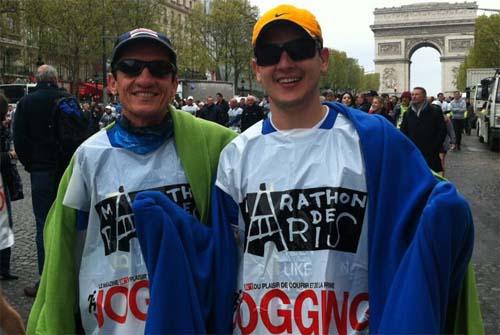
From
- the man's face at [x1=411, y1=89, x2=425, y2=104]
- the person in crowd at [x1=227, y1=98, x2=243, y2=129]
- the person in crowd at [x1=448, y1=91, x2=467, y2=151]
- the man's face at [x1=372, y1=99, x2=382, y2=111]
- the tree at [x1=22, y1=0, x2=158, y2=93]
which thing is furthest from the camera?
the tree at [x1=22, y1=0, x2=158, y2=93]

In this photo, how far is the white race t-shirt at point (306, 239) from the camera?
2.04 metres

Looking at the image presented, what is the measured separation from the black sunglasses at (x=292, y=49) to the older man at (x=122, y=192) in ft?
1.51

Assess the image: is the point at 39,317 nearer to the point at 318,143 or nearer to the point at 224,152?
the point at 224,152

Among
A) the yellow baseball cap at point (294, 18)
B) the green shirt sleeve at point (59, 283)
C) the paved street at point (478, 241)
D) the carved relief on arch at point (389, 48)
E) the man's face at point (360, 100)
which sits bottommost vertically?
the paved street at point (478, 241)

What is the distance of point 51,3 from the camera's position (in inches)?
1389

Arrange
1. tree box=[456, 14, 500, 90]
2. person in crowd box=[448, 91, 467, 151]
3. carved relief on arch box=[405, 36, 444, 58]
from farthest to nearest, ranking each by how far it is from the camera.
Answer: carved relief on arch box=[405, 36, 444, 58] → tree box=[456, 14, 500, 90] → person in crowd box=[448, 91, 467, 151]

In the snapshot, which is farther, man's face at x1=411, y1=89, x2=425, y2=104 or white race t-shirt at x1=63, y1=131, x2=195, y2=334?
man's face at x1=411, y1=89, x2=425, y2=104

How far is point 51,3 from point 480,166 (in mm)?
26867

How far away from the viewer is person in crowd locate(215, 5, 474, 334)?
1.95 metres

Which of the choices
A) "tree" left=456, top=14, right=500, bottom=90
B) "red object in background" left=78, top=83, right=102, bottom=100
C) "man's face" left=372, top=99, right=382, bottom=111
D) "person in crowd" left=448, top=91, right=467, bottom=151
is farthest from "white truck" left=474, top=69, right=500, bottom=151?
Answer: "tree" left=456, top=14, right=500, bottom=90

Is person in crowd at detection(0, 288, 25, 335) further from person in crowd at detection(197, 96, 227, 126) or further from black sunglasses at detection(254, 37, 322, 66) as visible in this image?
person in crowd at detection(197, 96, 227, 126)

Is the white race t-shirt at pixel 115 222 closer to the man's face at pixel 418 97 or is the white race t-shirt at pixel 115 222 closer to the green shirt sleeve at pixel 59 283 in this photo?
the green shirt sleeve at pixel 59 283

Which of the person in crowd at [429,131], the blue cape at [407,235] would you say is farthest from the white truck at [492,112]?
the blue cape at [407,235]

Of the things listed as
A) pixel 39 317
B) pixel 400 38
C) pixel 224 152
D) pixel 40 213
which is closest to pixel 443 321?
pixel 224 152
